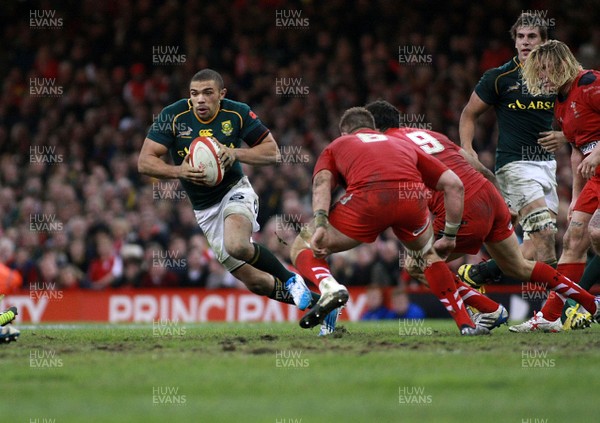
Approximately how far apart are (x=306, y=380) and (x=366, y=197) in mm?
2251

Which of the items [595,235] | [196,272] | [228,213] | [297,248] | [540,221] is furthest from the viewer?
[196,272]

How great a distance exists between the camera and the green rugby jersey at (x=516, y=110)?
1034 centimetres

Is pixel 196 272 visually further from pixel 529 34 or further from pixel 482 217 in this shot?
pixel 482 217

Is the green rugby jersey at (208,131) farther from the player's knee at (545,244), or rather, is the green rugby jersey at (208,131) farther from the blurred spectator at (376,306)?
the blurred spectator at (376,306)

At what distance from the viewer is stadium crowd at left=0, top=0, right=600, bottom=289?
56.3 ft

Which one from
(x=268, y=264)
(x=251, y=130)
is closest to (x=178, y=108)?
(x=251, y=130)

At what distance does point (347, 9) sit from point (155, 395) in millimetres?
16639

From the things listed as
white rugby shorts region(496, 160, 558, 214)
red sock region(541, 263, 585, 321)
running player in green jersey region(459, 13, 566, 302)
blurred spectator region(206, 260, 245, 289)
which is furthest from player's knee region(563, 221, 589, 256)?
blurred spectator region(206, 260, 245, 289)

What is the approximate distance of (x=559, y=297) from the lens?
9.37m

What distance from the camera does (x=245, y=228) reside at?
373 inches

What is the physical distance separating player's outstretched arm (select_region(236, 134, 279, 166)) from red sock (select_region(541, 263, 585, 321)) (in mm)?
2900

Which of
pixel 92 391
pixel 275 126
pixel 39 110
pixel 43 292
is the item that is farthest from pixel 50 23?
pixel 92 391

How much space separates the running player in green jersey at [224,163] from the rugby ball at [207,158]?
0.08 metres

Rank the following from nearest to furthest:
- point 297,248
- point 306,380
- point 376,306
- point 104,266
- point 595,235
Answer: point 306,380, point 297,248, point 595,235, point 376,306, point 104,266
